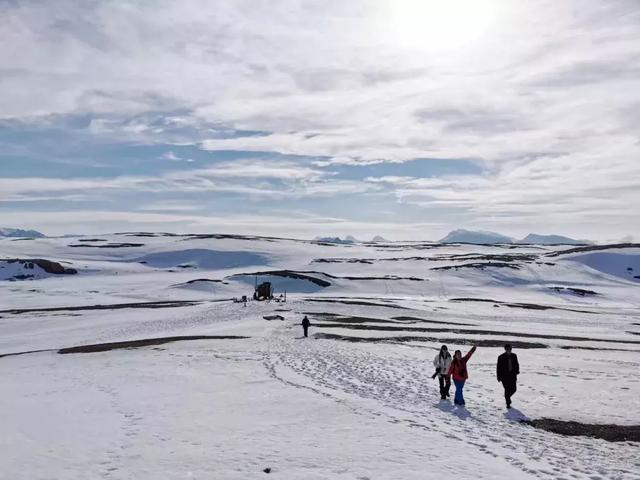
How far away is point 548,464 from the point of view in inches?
508

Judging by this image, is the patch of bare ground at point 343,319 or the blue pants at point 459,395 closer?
the blue pants at point 459,395

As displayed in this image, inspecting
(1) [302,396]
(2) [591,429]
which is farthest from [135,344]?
(2) [591,429]

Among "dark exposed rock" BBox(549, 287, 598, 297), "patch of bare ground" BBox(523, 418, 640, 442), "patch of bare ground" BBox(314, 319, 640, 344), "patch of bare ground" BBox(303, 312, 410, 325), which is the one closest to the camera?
"patch of bare ground" BBox(523, 418, 640, 442)

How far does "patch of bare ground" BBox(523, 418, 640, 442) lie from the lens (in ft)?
52.3

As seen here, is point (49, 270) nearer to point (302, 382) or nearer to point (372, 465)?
point (302, 382)

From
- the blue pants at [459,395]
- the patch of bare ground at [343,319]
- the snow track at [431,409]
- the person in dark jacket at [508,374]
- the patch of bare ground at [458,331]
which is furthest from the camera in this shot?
the patch of bare ground at [343,319]

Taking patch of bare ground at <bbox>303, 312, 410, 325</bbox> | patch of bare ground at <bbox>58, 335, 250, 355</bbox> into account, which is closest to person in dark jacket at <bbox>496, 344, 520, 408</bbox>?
patch of bare ground at <bbox>58, 335, 250, 355</bbox>

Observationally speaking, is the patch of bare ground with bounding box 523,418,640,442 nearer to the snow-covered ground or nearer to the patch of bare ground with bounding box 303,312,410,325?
the snow-covered ground

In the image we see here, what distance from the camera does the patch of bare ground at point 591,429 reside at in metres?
15.9

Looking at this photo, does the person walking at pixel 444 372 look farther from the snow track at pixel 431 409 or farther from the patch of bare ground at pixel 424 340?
Result: the patch of bare ground at pixel 424 340

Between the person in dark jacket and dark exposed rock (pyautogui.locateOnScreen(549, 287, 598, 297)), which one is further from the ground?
dark exposed rock (pyautogui.locateOnScreen(549, 287, 598, 297))

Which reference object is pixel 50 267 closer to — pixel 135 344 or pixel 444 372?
pixel 135 344

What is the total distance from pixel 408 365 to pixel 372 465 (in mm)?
16088

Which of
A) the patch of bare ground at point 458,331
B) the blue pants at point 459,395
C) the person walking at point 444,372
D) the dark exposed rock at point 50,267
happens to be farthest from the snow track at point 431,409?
the dark exposed rock at point 50,267
